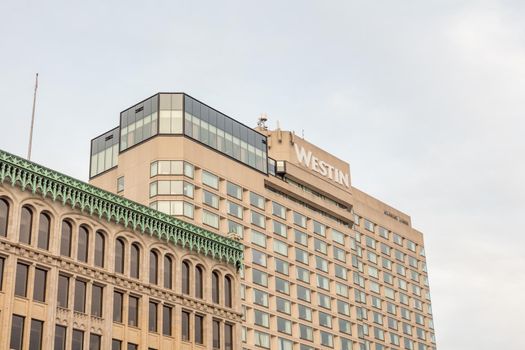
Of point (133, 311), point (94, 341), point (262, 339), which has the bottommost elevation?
point (94, 341)

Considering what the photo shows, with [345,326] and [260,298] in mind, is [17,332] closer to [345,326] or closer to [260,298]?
[260,298]

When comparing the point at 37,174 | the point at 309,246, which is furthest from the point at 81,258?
the point at 309,246

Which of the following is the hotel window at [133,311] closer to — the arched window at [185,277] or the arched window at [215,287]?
the arched window at [185,277]

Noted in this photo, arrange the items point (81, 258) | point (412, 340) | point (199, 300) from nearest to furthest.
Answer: point (81, 258) → point (199, 300) → point (412, 340)

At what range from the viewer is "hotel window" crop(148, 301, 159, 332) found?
68438 millimetres

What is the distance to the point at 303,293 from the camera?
12212cm

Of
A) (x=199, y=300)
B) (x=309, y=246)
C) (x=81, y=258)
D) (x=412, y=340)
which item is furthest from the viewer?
(x=412, y=340)

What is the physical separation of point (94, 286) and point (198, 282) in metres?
11.4

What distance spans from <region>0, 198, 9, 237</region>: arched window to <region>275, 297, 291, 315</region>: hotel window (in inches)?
2372

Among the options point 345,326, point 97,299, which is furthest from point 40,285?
point 345,326

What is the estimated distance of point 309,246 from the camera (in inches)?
4993

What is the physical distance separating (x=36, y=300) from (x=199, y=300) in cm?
1631

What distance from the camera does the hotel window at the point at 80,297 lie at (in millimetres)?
63125

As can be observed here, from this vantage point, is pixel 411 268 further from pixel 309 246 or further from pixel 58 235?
pixel 58 235
